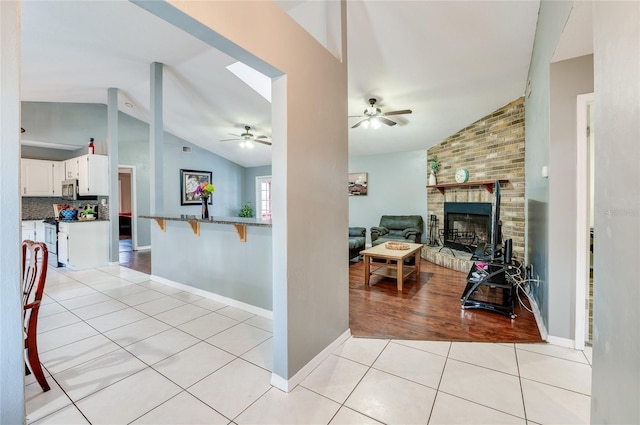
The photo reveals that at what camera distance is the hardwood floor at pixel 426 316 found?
2488 mm

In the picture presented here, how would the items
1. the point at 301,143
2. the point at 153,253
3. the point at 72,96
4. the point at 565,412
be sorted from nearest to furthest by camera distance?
1. the point at 565,412
2. the point at 301,143
3. the point at 153,253
4. the point at 72,96

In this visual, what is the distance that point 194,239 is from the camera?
3594mm

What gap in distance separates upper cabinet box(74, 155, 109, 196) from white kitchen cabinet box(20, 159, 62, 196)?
1.01 m

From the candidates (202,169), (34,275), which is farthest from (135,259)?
(34,275)

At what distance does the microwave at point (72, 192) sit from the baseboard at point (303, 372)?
5815mm

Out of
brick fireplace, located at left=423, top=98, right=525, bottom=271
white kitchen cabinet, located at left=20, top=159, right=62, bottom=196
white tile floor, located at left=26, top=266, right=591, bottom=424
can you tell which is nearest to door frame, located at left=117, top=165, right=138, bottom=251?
white kitchen cabinet, located at left=20, top=159, right=62, bottom=196

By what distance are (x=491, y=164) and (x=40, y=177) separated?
28.3ft

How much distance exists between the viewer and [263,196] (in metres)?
9.18

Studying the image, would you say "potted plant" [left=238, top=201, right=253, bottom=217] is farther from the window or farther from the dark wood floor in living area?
the dark wood floor in living area

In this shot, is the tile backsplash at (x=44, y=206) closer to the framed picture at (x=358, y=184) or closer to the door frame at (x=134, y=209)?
the door frame at (x=134, y=209)

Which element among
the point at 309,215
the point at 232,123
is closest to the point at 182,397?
the point at 309,215

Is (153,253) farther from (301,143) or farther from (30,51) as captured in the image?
(301,143)

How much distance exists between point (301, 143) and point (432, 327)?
2.09 metres

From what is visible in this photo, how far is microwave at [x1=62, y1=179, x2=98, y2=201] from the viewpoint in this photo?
17.7 ft
